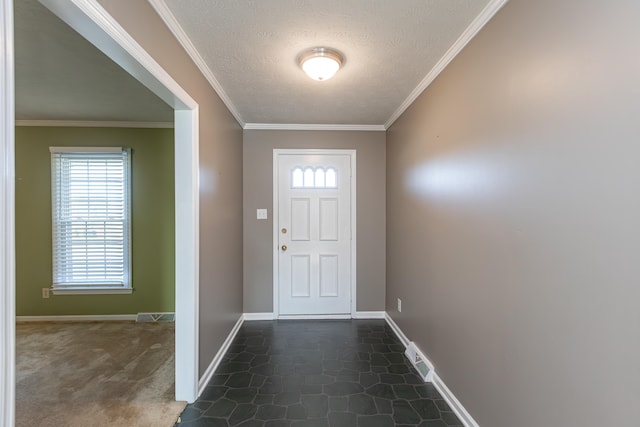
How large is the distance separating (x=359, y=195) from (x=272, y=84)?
172cm

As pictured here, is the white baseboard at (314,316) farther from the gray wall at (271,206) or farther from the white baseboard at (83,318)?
the white baseboard at (83,318)

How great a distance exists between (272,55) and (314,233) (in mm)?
2112

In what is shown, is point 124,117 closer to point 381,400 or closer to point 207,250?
point 207,250

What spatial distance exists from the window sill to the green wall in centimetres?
6

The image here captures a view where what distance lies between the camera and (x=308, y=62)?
190 centimetres

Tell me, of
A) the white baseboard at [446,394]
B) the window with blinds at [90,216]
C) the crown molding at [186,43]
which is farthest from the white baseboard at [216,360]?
the crown molding at [186,43]

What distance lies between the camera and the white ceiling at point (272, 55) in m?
1.50

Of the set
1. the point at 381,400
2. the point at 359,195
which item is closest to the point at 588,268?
the point at 381,400

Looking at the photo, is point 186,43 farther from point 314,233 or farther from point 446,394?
point 446,394

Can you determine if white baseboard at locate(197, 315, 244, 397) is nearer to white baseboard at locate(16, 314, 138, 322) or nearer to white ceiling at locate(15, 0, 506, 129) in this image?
white baseboard at locate(16, 314, 138, 322)

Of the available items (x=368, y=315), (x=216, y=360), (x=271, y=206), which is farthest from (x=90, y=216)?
(x=368, y=315)

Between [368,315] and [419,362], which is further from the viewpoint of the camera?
[368,315]

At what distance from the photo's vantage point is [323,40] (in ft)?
5.78

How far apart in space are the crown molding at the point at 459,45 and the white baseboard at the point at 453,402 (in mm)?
2285
